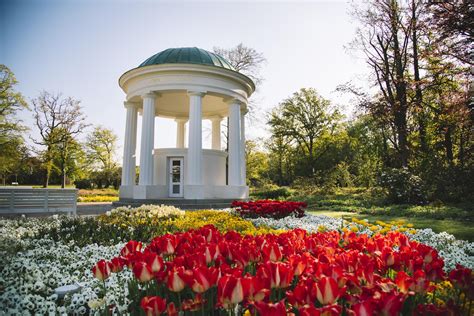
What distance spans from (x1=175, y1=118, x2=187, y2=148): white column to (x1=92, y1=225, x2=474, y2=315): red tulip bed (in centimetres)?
1961

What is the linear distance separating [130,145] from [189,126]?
13.9 feet

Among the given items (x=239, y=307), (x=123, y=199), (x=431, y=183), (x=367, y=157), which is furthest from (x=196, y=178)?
(x=367, y=157)

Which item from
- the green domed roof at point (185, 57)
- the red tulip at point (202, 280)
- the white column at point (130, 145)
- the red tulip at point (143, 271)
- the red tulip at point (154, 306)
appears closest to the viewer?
the red tulip at point (154, 306)

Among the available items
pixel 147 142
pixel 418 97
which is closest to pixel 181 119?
pixel 147 142

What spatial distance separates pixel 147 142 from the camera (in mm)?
16094

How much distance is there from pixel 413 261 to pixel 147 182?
15.0 m

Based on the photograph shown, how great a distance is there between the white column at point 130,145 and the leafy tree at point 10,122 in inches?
624

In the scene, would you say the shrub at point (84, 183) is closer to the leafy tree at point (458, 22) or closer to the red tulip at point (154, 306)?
the leafy tree at point (458, 22)

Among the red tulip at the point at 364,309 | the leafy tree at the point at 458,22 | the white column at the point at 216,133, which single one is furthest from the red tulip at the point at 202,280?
the white column at the point at 216,133

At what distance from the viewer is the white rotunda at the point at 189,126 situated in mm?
15961

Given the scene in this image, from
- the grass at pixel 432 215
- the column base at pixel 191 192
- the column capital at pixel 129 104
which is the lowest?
the grass at pixel 432 215

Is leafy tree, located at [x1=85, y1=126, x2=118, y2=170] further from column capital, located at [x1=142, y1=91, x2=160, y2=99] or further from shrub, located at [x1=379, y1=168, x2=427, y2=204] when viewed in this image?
shrub, located at [x1=379, y1=168, x2=427, y2=204]

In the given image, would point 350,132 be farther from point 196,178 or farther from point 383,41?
point 196,178

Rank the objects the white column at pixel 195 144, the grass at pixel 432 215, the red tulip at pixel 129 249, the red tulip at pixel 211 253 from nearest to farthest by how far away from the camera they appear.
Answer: the red tulip at pixel 211 253
the red tulip at pixel 129 249
the grass at pixel 432 215
the white column at pixel 195 144
